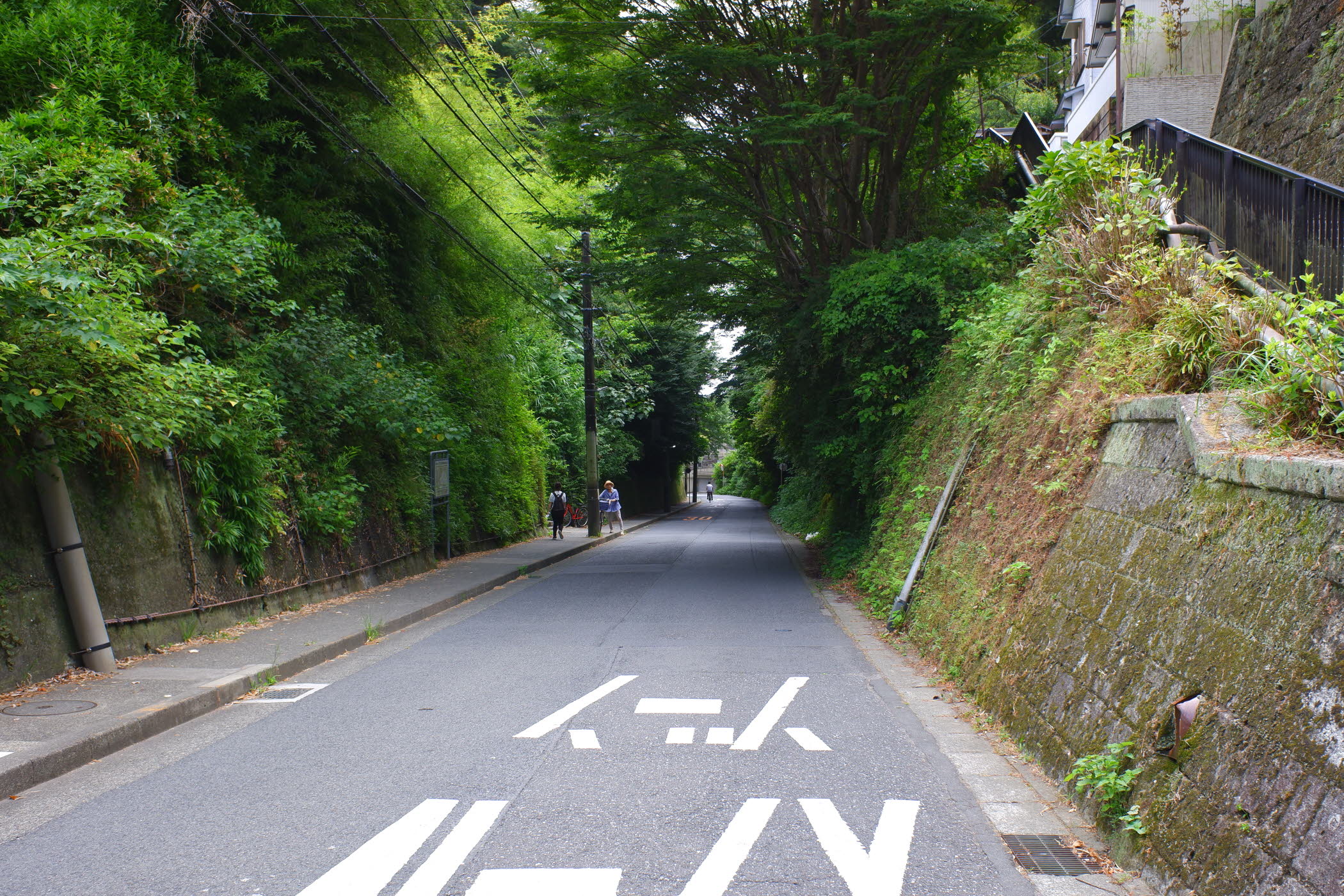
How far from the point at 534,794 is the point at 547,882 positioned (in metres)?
1.09

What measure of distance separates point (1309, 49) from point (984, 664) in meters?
10.9

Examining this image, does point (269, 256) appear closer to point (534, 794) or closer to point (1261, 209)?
point (534, 794)

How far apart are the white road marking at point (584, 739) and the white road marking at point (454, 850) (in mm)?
1066

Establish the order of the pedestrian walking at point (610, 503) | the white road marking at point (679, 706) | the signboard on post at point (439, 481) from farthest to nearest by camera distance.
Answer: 1. the pedestrian walking at point (610, 503)
2. the signboard on post at point (439, 481)
3. the white road marking at point (679, 706)

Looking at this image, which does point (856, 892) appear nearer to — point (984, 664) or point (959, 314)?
point (984, 664)

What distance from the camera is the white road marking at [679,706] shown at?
6656 mm

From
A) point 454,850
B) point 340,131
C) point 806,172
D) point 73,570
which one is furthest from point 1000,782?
point 340,131

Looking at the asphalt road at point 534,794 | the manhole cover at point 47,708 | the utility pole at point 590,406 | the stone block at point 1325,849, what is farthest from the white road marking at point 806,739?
the utility pole at point 590,406

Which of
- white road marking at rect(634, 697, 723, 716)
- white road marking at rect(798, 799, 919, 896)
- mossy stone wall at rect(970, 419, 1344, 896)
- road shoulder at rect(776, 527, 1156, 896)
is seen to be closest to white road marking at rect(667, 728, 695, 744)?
white road marking at rect(634, 697, 723, 716)

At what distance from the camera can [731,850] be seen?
4121mm

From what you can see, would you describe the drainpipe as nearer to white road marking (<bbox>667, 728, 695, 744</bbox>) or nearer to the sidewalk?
the sidewalk

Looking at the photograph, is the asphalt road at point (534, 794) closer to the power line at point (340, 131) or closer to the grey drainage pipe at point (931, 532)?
the grey drainage pipe at point (931, 532)

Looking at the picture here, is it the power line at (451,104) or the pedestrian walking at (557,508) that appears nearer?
the power line at (451,104)

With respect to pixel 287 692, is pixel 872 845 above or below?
below
